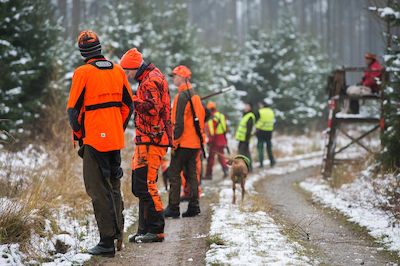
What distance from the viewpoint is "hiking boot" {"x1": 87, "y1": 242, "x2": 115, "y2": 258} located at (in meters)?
5.60

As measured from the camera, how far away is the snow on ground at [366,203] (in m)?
7.02

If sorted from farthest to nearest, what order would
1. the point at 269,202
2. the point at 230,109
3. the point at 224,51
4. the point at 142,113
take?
the point at 224,51 < the point at 230,109 < the point at 269,202 < the point at 142,113

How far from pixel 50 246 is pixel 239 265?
211 centimetres

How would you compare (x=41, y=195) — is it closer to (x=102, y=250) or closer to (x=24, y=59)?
(x=102, y=250)

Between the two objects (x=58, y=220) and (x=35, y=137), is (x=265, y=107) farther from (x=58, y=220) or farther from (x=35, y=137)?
(x=58, y=220)

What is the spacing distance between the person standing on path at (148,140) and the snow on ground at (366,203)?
2.88 metres

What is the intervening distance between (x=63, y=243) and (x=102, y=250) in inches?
23.0

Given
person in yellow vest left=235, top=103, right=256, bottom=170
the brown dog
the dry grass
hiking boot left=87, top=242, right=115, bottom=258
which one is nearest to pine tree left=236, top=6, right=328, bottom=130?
person in yellow vest left=235, top=103, right=256, bottom=170

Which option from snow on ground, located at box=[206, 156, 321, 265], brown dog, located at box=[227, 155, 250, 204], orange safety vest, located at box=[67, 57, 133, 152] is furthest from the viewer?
brown dog, located at box=[227, 155, 250, 204]

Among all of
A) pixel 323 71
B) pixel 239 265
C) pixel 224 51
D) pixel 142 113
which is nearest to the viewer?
pixel 239 265

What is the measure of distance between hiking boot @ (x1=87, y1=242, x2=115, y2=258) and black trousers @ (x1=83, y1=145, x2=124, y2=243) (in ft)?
0.23

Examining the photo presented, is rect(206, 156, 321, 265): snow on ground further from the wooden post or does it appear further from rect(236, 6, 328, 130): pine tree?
rect(236, 6, 328, 130): pine tree

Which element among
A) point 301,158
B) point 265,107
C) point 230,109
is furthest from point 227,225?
point 230,109

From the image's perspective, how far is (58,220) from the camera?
22.1 ft
